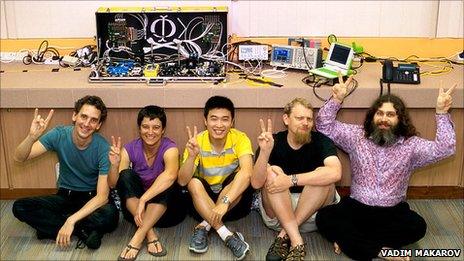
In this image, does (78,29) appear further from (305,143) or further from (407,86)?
Result: (407,86)

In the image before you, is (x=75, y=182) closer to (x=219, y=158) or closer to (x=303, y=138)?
→ (x=219, y=158)

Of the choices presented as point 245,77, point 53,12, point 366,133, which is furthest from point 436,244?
point 53,12

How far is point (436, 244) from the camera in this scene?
3254 millimetres

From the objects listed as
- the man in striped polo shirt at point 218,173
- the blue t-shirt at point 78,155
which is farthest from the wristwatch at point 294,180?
the blue t-shirt at point 78,155

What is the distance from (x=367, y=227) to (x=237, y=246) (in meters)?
0.69

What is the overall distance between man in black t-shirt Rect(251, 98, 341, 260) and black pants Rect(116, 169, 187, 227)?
1.46 ft

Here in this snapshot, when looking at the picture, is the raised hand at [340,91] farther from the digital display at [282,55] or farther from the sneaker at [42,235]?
the sneaker at [42,235]

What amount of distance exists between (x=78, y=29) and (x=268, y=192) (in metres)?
1.80

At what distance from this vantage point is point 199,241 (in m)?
3.16

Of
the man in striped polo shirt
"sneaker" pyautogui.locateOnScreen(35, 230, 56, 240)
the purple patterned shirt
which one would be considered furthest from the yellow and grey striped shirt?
"sneaker" pyautogui.locateOnScreen(35, 230, 56, 240)

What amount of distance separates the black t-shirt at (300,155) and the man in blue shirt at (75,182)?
2.93 ft

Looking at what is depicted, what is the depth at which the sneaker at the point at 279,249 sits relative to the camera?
3070mm

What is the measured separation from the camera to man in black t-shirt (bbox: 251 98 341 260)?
3.11 metres

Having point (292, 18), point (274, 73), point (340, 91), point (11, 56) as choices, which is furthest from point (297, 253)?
point (11, 56)
